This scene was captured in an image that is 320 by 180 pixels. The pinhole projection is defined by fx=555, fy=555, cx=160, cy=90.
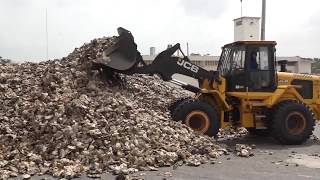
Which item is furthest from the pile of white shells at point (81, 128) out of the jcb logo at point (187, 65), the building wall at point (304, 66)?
the building wall at point (304, 66)

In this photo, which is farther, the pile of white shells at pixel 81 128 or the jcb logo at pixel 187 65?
the jcb logo at pixel 187 65

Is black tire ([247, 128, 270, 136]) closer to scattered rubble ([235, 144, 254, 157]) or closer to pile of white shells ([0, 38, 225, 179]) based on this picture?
scattered rubble ([235, 144, 254, 157])

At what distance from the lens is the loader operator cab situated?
41.8 feet

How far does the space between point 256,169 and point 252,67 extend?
3624 millimetres

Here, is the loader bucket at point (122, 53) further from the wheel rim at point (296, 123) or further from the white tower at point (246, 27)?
the white tower at point (246, 27)

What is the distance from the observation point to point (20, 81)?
1209cm

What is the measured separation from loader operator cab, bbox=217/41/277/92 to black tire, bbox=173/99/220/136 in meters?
0.99

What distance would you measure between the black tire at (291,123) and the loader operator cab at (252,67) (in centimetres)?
59

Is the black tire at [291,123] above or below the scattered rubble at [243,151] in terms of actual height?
above

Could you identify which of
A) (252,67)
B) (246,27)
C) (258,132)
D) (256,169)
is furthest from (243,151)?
(246,27)

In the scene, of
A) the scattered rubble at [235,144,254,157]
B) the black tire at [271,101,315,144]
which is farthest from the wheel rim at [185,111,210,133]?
the black tire at [271,101,315,144]

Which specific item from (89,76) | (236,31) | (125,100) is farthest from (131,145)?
(236,31)

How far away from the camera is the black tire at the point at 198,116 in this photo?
12.1 m

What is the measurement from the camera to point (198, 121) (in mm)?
12297
